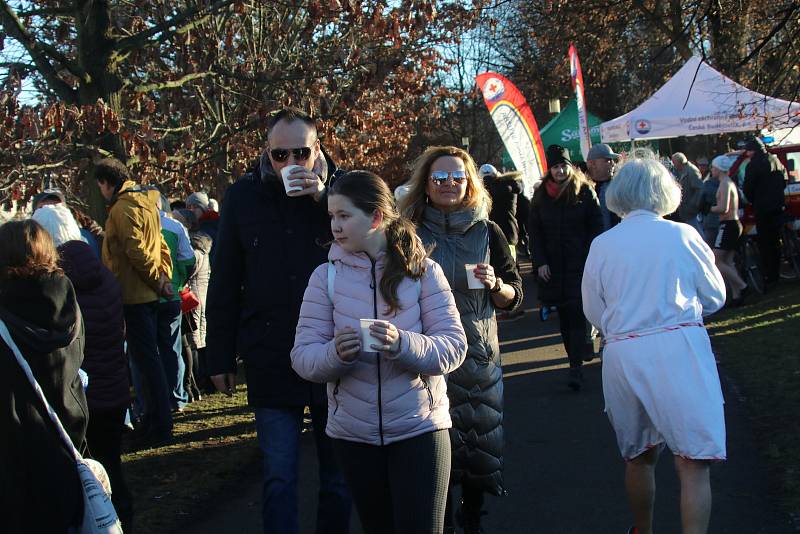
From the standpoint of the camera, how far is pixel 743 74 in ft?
83.4

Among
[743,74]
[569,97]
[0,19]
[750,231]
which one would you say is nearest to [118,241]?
[0,19]

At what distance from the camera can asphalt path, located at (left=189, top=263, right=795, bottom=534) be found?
5.54 m

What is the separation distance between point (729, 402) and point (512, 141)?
41.7 feet

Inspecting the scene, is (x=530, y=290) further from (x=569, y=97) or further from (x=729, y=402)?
(x=569, y=97)

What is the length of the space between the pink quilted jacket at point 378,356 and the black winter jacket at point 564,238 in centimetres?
522

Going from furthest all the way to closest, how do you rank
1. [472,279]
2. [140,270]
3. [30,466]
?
[140,270]
[472,279]
[30,466]

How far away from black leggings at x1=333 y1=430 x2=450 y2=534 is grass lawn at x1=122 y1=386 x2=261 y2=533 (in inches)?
101

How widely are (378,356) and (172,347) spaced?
19.7ft

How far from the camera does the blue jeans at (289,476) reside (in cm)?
444

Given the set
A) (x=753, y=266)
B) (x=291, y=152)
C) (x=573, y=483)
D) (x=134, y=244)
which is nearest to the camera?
(x=291, y=152)

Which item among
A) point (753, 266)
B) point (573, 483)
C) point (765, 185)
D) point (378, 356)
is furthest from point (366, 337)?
point (765, 185)

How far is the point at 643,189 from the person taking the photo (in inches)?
185

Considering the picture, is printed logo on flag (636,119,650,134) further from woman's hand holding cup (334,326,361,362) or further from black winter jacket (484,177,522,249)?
woman's hand holding cup (334,326,361,362)

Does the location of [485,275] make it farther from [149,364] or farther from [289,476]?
[149,364]
